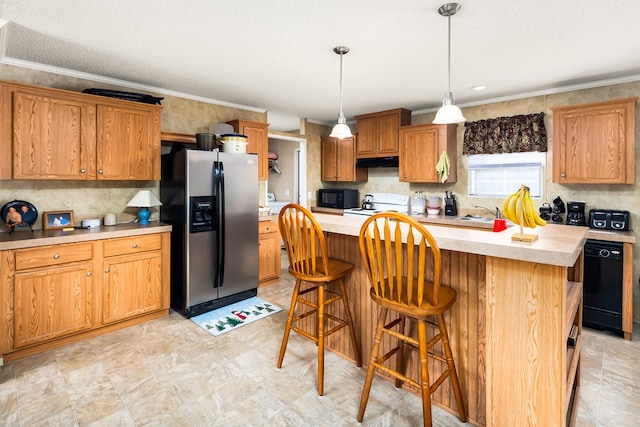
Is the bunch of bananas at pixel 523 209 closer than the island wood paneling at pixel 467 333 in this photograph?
Yes

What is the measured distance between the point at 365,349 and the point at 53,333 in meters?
2.50

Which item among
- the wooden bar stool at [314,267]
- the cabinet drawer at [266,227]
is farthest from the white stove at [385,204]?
the wooden bar stool at [314,267]

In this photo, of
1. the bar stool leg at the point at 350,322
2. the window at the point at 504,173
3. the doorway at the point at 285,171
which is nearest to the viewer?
the bar stool leg at the point at 350,322

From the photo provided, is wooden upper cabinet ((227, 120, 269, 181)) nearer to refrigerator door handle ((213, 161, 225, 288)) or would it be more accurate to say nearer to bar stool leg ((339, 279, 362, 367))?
refrigerator door handle ((213, 161, 225, 288))

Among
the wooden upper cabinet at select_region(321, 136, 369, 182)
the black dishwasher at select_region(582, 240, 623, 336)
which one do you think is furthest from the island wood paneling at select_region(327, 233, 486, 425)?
the wooden upper cabinet at select_region(321, 136, 369, 182)

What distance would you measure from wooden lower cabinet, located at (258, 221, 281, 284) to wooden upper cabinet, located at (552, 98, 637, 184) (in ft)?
10.7

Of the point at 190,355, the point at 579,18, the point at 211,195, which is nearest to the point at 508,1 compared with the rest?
the point at 579,18

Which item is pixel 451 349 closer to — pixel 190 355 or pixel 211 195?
pixel 190 355

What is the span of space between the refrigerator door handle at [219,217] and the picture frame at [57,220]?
1.32 m

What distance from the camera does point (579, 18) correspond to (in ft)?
7.16

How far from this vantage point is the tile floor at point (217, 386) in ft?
6.41

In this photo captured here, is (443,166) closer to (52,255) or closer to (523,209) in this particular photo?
(523,209)

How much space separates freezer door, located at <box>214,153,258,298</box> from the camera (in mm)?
3588

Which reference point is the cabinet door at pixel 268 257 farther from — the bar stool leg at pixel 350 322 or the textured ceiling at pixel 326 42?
the bar stool leg at pixel 350 322
